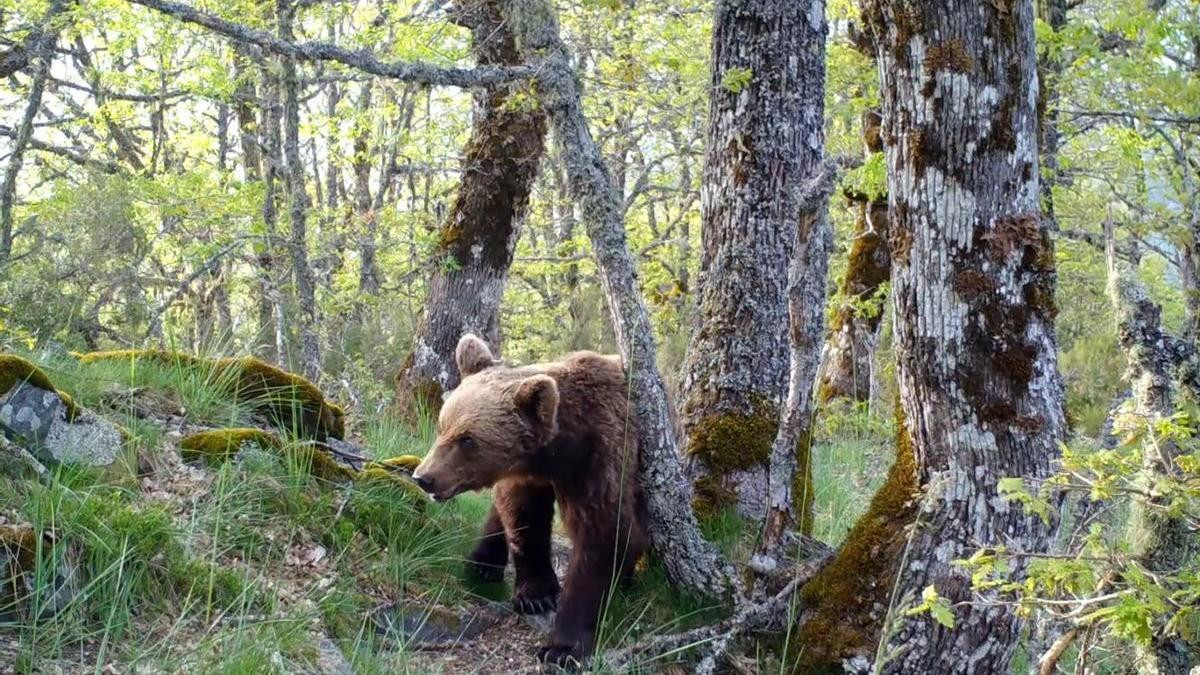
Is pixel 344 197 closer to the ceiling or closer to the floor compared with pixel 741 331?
closer to the ceiling

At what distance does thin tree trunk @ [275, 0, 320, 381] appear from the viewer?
8.46m

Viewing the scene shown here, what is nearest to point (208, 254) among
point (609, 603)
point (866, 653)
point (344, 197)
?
point (609, 603)

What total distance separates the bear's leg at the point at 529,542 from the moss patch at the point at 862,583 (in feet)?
4.86

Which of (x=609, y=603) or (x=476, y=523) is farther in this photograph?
(x=476, y=523)

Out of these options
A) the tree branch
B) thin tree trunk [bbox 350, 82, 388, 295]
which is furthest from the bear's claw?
thin tree trunk [bbox 350, 82, 388, 295]

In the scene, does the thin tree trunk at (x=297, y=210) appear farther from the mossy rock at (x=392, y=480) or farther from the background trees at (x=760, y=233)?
the mossy rock at (x=392, y=480)

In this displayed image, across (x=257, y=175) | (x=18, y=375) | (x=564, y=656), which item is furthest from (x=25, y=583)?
(x=257, y=175)

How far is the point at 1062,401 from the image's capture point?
3967mm

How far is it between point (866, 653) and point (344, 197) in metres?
20.0

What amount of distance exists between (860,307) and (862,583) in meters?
5.49

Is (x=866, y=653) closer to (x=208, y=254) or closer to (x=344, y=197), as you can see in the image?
(x=208, y=254)

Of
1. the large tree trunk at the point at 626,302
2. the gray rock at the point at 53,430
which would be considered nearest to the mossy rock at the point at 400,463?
the gray rock at the point at 53,430

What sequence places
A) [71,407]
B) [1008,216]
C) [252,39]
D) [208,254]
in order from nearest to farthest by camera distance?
[1008,216]
[252,39]
[71,407]
[208,254]

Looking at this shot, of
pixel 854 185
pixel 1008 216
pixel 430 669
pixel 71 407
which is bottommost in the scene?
pixel 430 669
